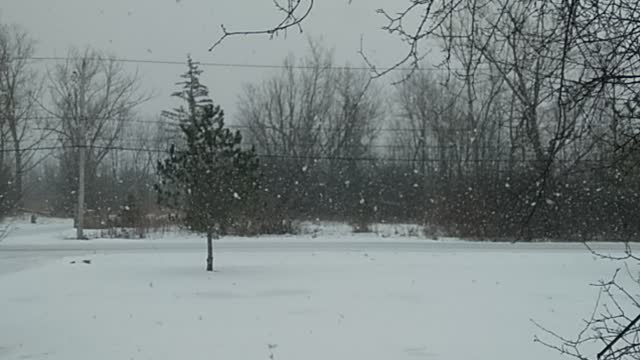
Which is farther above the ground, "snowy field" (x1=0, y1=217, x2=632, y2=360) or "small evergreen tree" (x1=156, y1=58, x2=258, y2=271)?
"small evergreen tree" (x1=156, y1=58, x2=258, y2=271)

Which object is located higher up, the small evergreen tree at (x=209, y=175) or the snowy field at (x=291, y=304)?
the small evergreen tree at (x=209, y=175)

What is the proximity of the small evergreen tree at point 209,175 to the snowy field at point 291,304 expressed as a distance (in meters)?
1.41

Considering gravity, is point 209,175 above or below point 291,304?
above

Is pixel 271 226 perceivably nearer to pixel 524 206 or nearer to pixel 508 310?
pixel 508 310

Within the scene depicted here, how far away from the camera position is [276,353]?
7.84 meters

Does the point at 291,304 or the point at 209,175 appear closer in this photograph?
the point at 291,304

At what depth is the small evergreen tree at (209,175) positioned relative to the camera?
1647 centimetres

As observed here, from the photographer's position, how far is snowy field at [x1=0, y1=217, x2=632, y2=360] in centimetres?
816

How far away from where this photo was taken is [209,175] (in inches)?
649

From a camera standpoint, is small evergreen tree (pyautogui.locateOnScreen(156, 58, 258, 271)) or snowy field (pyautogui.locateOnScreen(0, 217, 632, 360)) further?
small evergreen tree (pyautogui.locateOnScreen(156, 58, 258, 271))

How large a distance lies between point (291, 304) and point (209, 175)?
5990mm

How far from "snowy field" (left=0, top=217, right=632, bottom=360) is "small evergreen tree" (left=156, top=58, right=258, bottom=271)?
141cm

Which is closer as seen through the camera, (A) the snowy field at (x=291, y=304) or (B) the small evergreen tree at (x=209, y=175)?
(A) the snowy field at (x=291, y=304)

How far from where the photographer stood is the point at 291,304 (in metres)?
11.4
